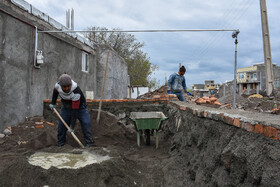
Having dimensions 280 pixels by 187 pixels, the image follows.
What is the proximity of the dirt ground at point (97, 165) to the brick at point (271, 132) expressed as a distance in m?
2.12

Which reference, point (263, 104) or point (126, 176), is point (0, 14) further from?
point (263, 104)

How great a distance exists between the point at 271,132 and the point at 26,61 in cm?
702

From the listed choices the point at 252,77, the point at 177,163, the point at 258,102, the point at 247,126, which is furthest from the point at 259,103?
the point at 252,77

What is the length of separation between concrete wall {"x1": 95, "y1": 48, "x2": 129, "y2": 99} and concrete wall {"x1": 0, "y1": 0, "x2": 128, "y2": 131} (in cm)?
263

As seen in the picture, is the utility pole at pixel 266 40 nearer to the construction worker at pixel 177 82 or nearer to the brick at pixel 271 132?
the construction worker at pixel 177 82

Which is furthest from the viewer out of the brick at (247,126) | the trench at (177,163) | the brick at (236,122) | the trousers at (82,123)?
the trousers at (82,123)

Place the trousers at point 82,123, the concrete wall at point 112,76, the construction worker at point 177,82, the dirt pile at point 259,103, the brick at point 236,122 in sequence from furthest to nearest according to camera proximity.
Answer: the concrete wall at point 112,76 < the dirt pile at point 259,103 < the construction worker at point 177,82 < the trousers at point 82,123 < the brick at point 236,122

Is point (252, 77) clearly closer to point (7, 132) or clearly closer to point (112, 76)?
point (112, 76)

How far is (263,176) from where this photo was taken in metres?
1.58

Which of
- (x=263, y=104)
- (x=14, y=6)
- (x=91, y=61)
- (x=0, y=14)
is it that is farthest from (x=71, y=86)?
(x=263, y=104)

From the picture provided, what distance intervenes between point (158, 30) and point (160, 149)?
11.7 ft

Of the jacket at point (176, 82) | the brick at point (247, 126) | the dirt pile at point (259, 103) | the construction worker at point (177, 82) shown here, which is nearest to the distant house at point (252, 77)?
the dirt pile at point (259, 103)

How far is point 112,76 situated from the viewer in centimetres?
1386

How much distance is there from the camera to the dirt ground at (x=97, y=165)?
3.04m
